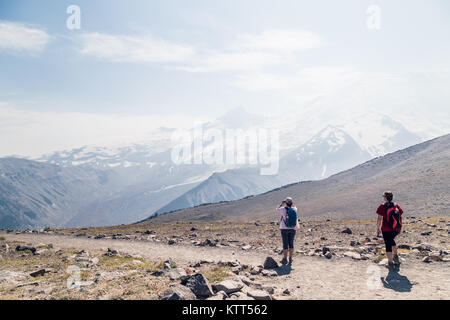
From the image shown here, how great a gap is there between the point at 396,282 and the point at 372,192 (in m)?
79.5

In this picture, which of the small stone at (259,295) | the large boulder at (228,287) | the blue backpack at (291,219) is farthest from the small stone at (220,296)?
the blue backpack at (291,219)

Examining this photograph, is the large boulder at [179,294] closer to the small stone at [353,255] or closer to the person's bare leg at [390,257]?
the person's bare leg at [390,257]

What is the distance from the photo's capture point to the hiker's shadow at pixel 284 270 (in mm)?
13622

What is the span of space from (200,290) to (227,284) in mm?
1054

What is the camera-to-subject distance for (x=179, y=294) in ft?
29.9

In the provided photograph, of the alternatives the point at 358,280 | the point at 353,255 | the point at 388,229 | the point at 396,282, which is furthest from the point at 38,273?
the point at 388,229

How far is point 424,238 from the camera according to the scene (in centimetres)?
2083

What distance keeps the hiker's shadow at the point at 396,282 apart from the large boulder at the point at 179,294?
7020 millimetres

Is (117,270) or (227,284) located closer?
(227,284)

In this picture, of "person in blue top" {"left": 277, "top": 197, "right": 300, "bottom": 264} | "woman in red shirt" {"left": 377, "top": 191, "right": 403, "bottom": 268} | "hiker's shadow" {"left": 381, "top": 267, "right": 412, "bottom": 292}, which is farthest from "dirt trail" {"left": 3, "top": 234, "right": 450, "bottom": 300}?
"person in blue top" {"left": 277, "top": 197, "right": 300, "bottom": 264}

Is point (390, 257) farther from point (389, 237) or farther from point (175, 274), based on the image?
point (175, 274)

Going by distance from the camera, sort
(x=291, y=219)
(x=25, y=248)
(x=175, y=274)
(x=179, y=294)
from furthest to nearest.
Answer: (x=25, y=248) → (x=291, y=219) → (x=175, y=274) → (x=179, y=294)
